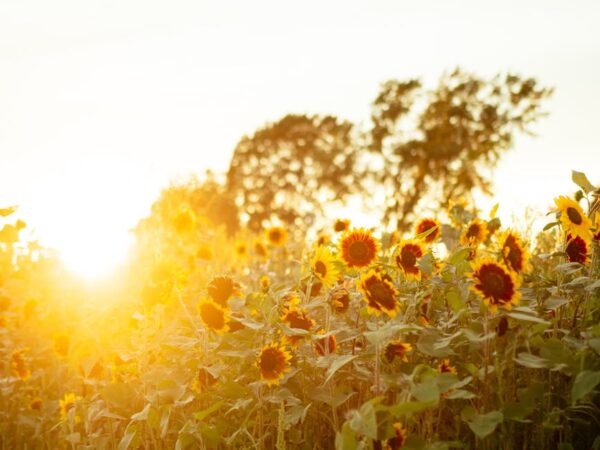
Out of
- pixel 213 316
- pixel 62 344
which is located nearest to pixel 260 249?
pixel 62 344

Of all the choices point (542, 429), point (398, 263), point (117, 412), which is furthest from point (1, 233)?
point (542, 429)

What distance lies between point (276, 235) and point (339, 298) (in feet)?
17.1

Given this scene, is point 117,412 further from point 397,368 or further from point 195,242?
point 195,242

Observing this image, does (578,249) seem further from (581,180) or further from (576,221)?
(581,180)

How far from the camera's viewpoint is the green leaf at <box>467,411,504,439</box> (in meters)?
1.89

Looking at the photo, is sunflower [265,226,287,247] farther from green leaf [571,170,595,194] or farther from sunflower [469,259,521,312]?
sunflower [469,259,521,312]

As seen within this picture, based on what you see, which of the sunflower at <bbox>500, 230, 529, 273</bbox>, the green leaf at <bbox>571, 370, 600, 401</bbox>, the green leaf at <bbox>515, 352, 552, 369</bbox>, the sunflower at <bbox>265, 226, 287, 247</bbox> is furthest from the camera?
the sunflower at <bbox>265, 226, 287, 247</bbox>

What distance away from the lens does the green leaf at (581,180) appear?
2.38 metres

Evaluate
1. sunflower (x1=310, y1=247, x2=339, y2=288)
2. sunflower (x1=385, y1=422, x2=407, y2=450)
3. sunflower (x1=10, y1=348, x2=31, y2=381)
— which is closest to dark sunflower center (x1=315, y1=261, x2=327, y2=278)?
sunflower (x1=310, y1=247, x2=339, y2=288)

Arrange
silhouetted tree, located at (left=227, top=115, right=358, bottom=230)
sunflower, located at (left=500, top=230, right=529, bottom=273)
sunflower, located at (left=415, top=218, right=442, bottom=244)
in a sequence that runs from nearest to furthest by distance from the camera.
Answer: sunflower, located at (left=500, top=230, right=529, bottom=273) < sunflower, located at (left=415, top=218, right=442, bottom=244) < silhouetted tree, located at (left=227, top=115, right=358, bottom=230)

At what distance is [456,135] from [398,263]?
16.9 m

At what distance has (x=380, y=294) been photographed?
2.19 meters

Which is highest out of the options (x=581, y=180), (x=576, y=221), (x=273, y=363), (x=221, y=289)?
(x=581, y=180)

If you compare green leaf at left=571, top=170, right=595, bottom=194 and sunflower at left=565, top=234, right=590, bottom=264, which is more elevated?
green leaf at left=571, top=170, right=595, bottom=194
